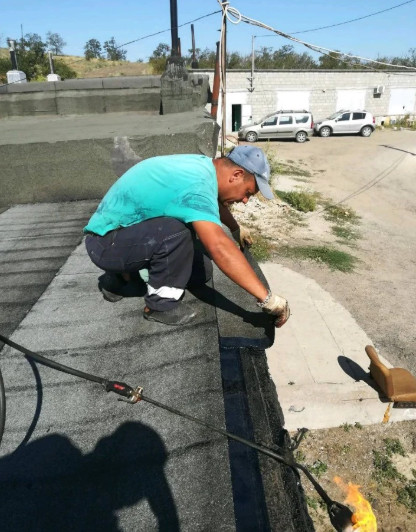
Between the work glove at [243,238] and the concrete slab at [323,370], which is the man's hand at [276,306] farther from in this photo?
the concrete slab at [323,370]

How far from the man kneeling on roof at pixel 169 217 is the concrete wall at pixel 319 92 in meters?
27.5

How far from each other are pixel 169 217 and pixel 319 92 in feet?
104

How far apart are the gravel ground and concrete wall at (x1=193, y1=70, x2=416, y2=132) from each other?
Result: 7.30m

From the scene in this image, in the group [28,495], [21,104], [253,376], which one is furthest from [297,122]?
[28,495]

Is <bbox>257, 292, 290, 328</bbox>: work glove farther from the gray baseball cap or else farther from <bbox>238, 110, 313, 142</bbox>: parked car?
<bbox>238, 110, 313, 142</bbox>: parked car

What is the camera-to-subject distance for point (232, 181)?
2338mm

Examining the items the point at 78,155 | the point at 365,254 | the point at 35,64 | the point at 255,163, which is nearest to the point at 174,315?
the point at 255,163

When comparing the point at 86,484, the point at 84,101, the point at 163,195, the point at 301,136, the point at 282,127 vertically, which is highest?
the point at 84,101

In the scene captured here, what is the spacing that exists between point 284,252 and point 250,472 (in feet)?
21.4

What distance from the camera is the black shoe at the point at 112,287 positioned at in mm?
2633

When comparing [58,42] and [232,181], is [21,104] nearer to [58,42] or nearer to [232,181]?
[232,181]

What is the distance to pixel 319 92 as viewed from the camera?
29.9 m

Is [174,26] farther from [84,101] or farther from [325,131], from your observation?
[325,131]

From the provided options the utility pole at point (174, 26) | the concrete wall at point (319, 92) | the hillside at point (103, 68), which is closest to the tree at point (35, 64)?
the hillside at point (103, 68)
